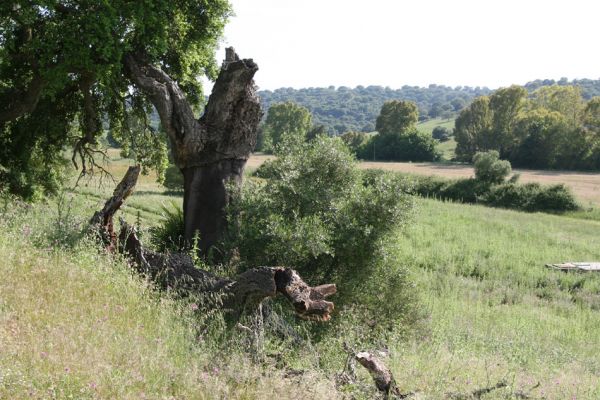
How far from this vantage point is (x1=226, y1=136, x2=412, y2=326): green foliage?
9656mm

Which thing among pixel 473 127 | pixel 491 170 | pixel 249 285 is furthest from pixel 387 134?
pixel 249 285

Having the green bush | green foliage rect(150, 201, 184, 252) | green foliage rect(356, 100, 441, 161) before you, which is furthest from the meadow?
green foliage rect(356, 100, 441, 161)

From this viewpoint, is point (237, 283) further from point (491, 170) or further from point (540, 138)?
point (540, 138)

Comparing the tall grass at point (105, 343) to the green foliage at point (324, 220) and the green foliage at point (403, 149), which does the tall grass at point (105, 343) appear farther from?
the green foliage at point (403, 149)

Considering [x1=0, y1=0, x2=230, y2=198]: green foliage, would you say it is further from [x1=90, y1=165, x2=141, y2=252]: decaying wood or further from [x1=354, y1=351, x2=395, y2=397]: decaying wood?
[x1=354, y1=351, x2=395, y2=397]: decaying wood

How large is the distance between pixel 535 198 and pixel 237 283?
49029 millimetres

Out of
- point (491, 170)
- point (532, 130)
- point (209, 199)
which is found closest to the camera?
point (209, 199)

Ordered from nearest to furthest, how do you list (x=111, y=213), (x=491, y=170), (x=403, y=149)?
(x=111, y=213) → (x=491, y=170) → (x=403, y=149)

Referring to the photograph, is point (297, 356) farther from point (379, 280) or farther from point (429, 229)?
point (429, 229)

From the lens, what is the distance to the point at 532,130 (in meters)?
90.0

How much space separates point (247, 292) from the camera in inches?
278

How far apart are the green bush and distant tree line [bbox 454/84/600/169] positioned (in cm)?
3764

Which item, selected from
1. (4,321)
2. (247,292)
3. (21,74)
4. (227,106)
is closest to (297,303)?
(247,292)

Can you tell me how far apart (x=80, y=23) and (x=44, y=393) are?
923 cm
